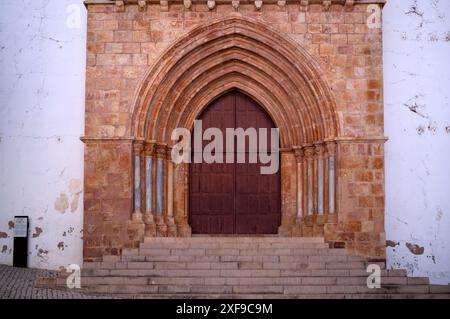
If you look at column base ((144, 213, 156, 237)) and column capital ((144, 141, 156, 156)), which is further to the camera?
column capital ((144, 141, 156, 156))

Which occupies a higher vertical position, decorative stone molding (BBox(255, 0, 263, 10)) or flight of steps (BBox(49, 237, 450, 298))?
decorative stone molding (BBox(255, 0, 263, 10))

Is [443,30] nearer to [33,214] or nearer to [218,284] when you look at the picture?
[218,284]

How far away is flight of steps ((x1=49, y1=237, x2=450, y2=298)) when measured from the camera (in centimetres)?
1067

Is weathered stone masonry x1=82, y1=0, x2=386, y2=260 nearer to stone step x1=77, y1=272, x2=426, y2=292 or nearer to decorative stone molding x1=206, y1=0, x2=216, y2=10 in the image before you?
decorative stone molding x1=206, y1=0, x2=216, y2=10

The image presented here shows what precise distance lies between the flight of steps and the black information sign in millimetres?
2136

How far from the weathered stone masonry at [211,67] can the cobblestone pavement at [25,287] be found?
0.99 m

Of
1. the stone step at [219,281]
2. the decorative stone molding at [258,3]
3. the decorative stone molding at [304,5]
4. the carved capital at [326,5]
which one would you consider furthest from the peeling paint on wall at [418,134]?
the decorative stone molding at [258,3]

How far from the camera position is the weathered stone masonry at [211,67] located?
12.3 meters

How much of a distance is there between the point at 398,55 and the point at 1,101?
701 cm

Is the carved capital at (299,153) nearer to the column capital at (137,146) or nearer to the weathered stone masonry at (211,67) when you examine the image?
the weathered stone masonry at (211,67)

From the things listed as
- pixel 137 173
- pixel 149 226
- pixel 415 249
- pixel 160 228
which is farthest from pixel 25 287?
pixel 415 249

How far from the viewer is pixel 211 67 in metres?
13.1

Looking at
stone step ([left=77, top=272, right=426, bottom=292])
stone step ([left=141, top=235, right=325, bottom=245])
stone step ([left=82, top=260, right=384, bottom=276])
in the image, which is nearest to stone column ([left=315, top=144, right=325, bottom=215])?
stone step ([left=141, top=235, right=325, bottom=245])

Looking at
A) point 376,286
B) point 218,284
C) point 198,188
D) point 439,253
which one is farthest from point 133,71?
point 439,253
